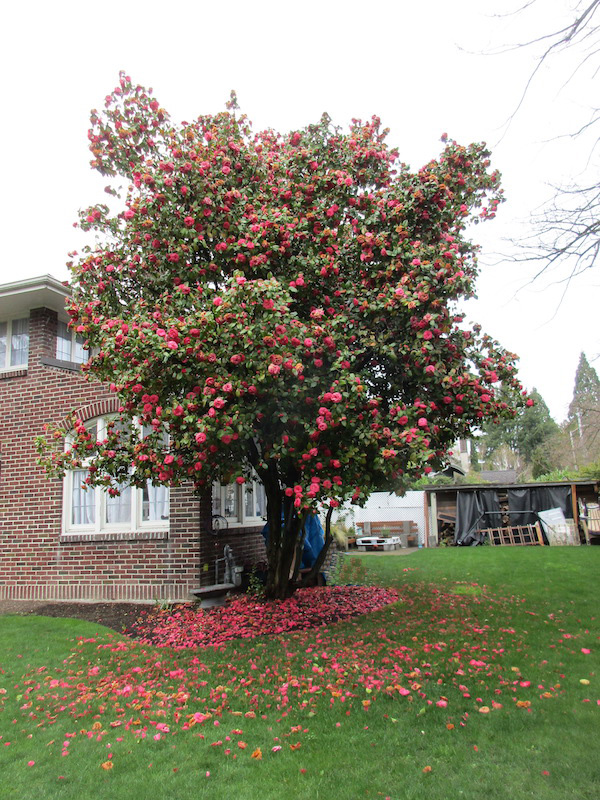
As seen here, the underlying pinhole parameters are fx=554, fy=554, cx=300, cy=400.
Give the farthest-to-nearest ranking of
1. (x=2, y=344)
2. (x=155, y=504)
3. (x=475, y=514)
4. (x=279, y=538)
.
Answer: (x=475, y=514), (x=2, y=344), (x=155, y=504), (x=279, y=538)

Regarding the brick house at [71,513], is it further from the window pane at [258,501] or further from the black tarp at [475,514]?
the black tarp at [475,514]

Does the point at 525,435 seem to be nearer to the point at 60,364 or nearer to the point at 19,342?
the point at 19,342

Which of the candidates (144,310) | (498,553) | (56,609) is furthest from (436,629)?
(498,553)

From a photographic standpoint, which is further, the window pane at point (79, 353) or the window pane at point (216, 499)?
the window pane at point (79, 353)

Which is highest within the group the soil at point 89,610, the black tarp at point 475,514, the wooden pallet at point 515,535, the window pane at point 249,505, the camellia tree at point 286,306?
the camellia tree at point 286,306

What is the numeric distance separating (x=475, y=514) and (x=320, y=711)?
1564cm

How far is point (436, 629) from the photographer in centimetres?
642

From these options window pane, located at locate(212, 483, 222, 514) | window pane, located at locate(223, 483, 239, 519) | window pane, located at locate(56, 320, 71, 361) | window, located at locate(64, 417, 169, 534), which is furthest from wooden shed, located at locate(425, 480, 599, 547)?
window pane, located at locate(56, 320, 71, 361)

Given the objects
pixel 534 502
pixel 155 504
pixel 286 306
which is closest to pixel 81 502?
pixel 155 504

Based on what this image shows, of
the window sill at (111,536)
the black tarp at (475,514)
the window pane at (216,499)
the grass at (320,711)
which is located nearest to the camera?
the grass at (320,711)

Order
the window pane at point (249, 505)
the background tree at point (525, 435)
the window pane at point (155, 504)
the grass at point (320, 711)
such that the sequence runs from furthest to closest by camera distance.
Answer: the background tree at point (525, 435) < the window pane at point (249, 505) < the window pane at point (155, 504) < the grass at point (320, 711)

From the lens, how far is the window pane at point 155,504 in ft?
29.3

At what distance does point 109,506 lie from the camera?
30.3ft

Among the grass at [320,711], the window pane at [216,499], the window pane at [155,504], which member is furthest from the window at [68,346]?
the grass at [320,711]
